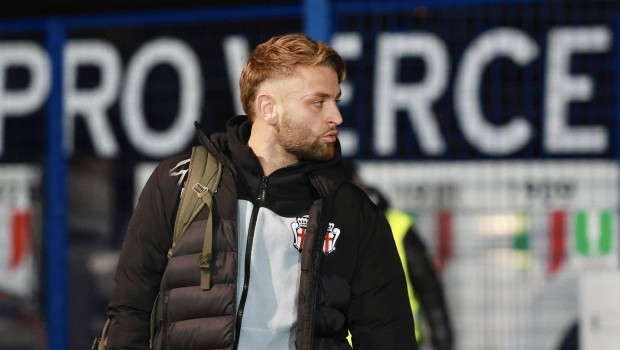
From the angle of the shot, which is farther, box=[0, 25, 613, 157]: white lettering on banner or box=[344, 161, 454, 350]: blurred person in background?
box=[0, 25, 613, 157]: white lettering on banner

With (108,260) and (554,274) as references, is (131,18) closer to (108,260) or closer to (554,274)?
(108,260)

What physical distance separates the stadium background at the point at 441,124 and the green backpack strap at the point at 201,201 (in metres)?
3.00

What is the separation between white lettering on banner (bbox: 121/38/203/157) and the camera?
23.2 feet

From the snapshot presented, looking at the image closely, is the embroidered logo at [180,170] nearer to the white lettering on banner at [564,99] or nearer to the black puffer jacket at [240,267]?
the black puffer jacket at [240,267]

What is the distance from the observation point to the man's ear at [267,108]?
3.32 meters

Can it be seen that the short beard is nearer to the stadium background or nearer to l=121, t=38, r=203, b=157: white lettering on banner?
the stadium background

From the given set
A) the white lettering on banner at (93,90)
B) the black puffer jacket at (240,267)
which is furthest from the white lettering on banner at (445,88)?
the black puffer jacket at (240,267)

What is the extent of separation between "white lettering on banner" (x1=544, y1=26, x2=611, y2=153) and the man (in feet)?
10.6

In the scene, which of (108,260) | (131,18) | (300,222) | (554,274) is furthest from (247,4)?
(300,222)

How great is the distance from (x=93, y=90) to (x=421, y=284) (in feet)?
7.13

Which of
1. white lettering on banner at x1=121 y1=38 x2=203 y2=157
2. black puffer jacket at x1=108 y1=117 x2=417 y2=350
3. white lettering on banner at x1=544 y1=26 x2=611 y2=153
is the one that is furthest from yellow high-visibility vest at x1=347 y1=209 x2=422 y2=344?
black puffer jacket at x1=108 y1=117 x2=417 y2=350

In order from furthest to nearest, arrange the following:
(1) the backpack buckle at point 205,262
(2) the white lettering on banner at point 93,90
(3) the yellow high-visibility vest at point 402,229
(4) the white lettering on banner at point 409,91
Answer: (2) the white lettering on banner at point 93,90
(4) the white lettering on banner at point 409,91
(3) the yellow high-visibility vest at point 402,229
(1) the backpack buckle at point 205,262

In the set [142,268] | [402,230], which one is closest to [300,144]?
[142,268]

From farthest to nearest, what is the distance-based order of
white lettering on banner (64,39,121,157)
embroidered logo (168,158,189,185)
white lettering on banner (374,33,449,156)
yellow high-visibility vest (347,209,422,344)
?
1. white lettering on banner (64,39,121,157)
2. white lettering on banner (374,33,449,156)
3. yellow high-visibility vest (347,209,422,344)
4. embroidered logo (168,158,189,185)
